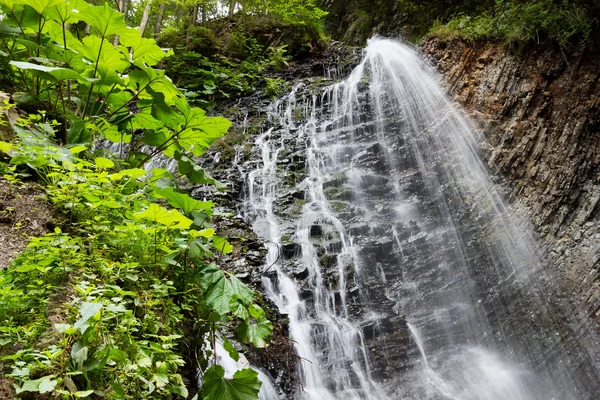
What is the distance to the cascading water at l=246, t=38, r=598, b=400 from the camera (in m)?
5.26

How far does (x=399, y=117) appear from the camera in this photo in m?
9.39

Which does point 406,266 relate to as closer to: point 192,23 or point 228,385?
point 228,385

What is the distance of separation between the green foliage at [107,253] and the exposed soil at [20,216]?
0.10 metres

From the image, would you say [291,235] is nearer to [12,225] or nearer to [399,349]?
[399,349]

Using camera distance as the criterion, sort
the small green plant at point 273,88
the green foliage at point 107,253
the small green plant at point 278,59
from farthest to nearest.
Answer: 1. the small green plant at point 278,59
2. the small green plant at point 273,88
3. the green foliage at point 107,253

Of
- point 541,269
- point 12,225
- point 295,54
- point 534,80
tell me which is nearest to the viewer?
point 12,225

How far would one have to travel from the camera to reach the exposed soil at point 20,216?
6.81ft

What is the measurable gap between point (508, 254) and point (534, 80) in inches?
150

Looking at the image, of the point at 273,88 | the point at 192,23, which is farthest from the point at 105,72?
the point at 192,23

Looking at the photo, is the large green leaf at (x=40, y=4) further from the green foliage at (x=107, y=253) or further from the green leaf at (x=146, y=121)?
the green leaf at (x=146, y=121)

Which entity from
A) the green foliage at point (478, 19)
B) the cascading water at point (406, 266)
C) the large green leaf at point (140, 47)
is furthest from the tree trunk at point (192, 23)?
the large green leaf at point (140, 47)

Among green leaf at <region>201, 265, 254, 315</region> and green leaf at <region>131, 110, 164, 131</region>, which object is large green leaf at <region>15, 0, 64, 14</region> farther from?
green leaf at <region>201, 265, 254, 315</region>

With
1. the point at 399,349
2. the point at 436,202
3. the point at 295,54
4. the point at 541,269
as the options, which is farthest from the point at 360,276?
the point at 295,54

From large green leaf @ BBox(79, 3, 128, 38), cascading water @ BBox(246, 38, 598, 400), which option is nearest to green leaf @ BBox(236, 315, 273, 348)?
large green leaf @ BBox(79, 3, 128, 38)
